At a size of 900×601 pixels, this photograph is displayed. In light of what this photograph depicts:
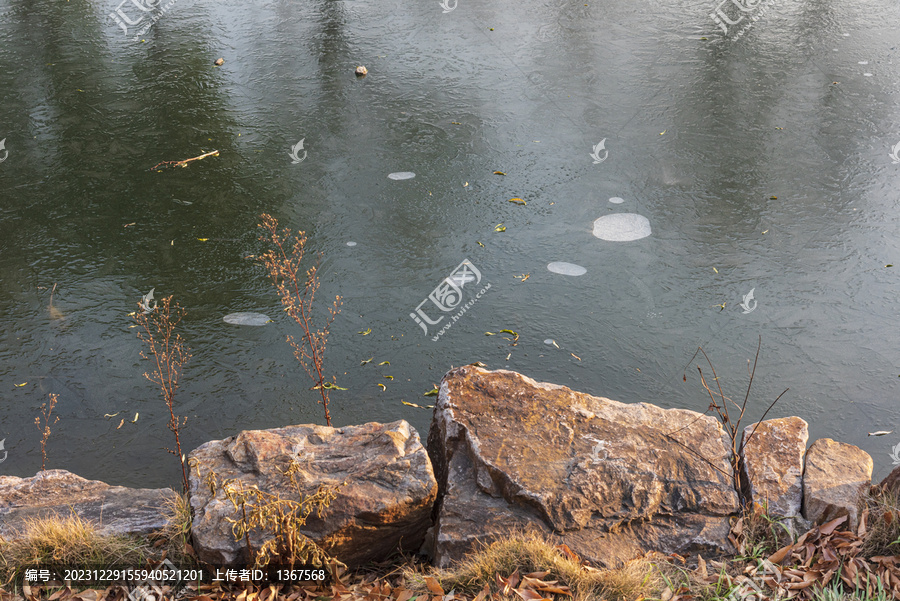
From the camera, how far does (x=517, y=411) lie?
9.49 feet

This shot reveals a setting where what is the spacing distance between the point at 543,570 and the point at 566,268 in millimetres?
2142

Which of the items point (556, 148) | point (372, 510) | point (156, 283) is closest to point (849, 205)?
point (556, 148)

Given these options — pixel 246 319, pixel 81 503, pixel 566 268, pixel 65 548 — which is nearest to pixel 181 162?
pixel 246 319

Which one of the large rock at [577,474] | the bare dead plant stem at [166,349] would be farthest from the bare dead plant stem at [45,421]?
the large rock at [577,474]

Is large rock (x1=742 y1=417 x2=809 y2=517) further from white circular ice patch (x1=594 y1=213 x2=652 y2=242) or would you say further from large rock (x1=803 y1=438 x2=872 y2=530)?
white circular ice patch (x1=594 y1=213 x2=652 y2=242)

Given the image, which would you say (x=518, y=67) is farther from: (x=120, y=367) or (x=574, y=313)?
(x=120, y=367)

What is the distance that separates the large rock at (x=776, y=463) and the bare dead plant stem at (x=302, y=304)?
1781 mm

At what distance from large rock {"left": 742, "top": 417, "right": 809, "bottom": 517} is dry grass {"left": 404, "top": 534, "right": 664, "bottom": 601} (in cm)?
57

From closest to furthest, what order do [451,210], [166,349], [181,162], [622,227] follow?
1. [166,349]
2. [622,227]
3. [451,210]
4. [181,162]

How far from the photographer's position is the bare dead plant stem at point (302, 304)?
10.5 ft

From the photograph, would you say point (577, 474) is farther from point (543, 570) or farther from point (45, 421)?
point (45, 421)

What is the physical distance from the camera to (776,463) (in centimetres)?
276

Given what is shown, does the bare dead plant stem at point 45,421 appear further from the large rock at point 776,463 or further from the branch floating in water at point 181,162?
the large rock at point 776,463

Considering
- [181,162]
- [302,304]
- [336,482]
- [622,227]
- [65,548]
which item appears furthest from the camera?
[181,162]
